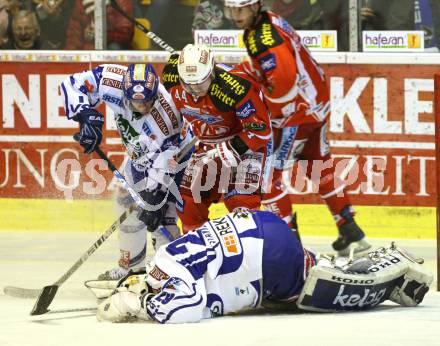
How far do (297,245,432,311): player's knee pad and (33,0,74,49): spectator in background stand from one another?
444cm

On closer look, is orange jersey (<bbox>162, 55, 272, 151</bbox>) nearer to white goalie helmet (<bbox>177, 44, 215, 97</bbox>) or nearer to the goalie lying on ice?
white goalie helmet (<bbox>177, 44, 215, 97</bbox>)

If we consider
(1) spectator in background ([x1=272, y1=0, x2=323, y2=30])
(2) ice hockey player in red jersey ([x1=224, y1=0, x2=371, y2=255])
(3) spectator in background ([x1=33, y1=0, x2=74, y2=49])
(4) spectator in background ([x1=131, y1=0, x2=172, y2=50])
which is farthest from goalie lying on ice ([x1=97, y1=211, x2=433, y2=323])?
(3) spectator in background ([x1=33, y1=0, x2=74, y2=49])

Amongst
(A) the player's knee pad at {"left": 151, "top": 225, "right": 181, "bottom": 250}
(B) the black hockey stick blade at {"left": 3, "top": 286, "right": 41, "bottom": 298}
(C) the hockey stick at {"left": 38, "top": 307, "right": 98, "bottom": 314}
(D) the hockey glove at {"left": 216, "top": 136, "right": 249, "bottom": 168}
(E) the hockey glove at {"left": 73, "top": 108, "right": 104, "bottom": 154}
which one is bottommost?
(C) the hockey stick at {"left": 38, "top": 307, "right": 98, "bottom": 314}

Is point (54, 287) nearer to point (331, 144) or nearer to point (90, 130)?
point (90, 130)

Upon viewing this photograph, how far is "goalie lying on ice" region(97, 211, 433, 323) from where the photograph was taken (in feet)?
21.8

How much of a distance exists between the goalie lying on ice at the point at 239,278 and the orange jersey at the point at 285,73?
259 centimetres

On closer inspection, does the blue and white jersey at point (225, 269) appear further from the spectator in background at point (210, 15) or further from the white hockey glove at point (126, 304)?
the spectator in background at point (210, 15)

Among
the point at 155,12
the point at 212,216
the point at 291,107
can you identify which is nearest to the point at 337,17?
the point at 291,107

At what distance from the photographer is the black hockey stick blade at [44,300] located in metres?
7.22

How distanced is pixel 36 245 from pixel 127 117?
2.23m

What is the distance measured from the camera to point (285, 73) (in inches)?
372

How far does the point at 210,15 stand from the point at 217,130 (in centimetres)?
262

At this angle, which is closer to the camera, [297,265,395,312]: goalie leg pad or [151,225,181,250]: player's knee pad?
[297,265,395,312]: goalie leg pad

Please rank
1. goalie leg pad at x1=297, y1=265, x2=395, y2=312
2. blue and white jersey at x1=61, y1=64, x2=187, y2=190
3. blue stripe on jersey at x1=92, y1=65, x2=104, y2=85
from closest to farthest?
1. goalie leg pad at x1=297, y1=265, x2=395, y2=312
2. blue and white jersey at x1=61, y1=64, x2=187, y2=190
3. blue stripe on jersey at x1=92, y1=65, x2=104, y2=85
